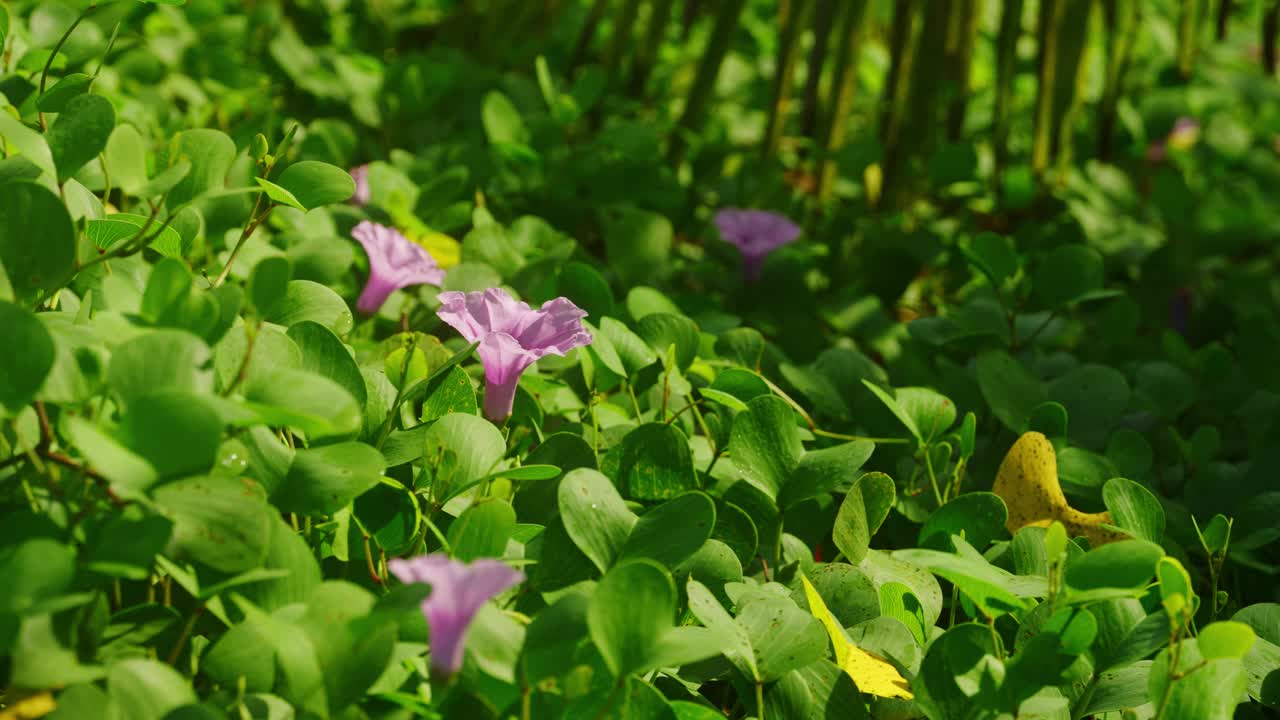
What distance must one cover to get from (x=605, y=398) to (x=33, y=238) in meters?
0.60

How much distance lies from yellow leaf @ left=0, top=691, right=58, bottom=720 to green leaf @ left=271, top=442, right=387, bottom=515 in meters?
0.18

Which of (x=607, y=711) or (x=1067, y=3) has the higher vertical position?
(x=1067, y=3)

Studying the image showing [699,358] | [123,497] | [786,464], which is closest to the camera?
[123,497]

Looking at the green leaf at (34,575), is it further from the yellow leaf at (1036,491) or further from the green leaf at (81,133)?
the yellow leaf at (1036,491)

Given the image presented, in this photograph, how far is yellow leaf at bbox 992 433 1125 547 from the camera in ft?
3.81

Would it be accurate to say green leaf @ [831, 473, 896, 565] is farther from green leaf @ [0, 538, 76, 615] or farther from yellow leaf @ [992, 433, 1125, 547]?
green leaf @ [0, 538, 76, 615]

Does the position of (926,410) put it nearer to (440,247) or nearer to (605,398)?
(605,398)

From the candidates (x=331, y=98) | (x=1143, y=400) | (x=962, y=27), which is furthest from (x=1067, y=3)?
(x=331, y=98)

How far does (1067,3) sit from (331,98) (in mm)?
1322

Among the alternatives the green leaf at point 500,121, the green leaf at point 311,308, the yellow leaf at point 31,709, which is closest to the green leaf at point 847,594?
the green leaf at point 311,308

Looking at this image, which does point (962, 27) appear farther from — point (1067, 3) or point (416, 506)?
point (416, 506)

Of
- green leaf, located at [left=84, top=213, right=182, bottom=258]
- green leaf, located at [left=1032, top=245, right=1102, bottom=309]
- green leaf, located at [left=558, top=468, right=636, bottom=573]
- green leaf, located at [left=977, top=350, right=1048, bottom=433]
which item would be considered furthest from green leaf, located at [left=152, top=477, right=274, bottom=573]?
green leaf, located at [left=1032, top=245, right=1102, bottom=309]

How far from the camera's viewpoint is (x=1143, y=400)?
1.48m

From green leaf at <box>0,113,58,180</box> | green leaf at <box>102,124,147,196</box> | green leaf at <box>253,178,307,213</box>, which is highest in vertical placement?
green leaf at <box>0,113,58,180</box>
